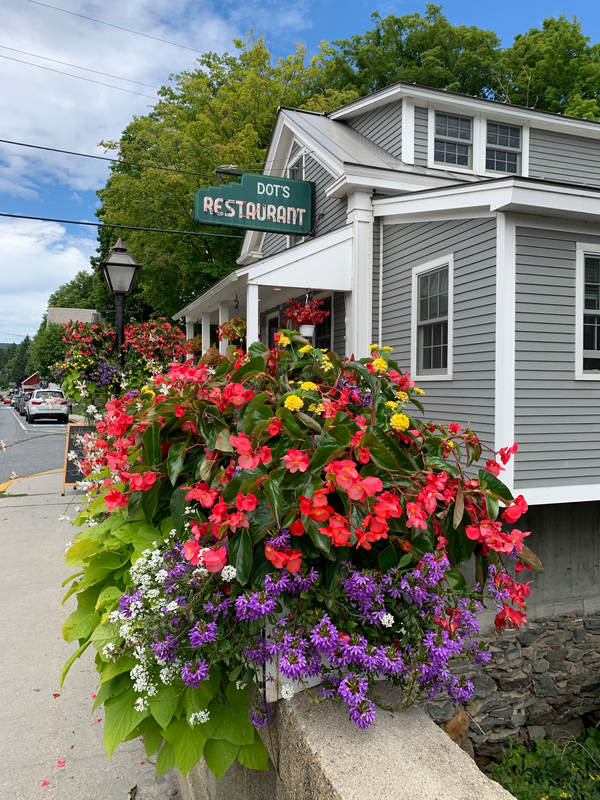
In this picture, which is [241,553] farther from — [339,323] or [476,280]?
[339,323]

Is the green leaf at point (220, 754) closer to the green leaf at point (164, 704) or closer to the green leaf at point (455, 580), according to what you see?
the green leaf at point (164, 704)

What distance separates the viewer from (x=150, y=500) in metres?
1.88

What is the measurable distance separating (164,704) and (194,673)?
0.19 metres

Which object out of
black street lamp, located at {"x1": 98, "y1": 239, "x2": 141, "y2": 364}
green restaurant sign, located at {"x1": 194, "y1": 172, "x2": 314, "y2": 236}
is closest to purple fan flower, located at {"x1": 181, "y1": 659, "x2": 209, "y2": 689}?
black street lamp, located at {"x1": 98, "y1": 239, "x2": 141, "y2": 364}

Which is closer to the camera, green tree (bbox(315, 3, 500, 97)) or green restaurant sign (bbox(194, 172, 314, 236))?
green restaurant sign (bbox(194, 172, 314, 236))

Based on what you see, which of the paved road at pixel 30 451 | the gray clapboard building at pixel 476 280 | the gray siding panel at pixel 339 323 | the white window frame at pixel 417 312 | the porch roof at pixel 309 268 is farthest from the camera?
the paved road at pixel 30 451

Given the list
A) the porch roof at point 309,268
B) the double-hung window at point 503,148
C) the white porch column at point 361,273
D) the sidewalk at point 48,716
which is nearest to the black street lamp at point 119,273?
the porch roof at point 309,268

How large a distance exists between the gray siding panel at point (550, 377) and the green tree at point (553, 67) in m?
17.4

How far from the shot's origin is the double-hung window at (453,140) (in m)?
9.84

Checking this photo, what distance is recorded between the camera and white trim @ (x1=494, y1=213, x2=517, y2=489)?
5836 mm

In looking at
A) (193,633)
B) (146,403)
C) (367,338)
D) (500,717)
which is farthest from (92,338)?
(500,717)

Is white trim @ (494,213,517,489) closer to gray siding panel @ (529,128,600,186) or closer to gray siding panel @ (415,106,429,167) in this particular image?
gray siding panel @ (415,106,429,167)

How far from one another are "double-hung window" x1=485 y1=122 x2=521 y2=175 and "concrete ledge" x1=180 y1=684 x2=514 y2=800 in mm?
10703

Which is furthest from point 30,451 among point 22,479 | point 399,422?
point 399,422
